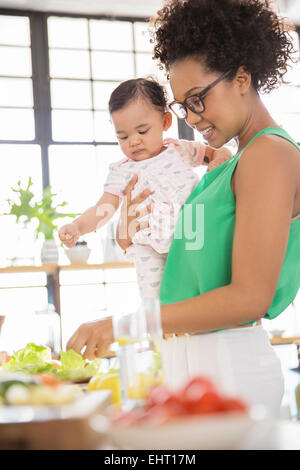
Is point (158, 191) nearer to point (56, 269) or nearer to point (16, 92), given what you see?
point (56, 269)

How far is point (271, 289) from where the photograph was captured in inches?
40.0

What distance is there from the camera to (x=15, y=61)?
4867 millimetres

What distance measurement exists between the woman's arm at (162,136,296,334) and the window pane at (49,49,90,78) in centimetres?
421

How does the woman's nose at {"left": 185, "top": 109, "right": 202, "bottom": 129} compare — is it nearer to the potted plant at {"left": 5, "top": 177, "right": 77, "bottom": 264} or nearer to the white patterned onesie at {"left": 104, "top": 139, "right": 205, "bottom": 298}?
the white patterned onesie at {"left": 104, "top": 139, "right": 205, "bottom": 298}

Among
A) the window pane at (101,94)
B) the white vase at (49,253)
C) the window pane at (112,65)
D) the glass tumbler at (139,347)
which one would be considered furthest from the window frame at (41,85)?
the glass tumbler at (139,347)

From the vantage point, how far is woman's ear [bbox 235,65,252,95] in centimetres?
125

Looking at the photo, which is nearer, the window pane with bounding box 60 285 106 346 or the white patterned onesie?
the white patterned onesie

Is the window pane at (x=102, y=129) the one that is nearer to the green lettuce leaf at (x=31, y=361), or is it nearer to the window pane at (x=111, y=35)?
the window pane at (x=111, y=35)

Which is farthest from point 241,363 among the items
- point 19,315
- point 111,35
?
point 111,35

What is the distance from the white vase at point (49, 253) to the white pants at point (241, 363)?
3.00 metres

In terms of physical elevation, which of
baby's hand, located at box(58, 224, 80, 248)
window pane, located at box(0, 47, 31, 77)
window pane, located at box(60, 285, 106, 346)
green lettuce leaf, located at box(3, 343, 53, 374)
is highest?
window pane, located at box(0, 47, 31, 77)

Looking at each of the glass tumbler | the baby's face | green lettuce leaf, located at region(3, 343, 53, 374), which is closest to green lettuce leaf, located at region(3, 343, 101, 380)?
green lettuce leaf, located at region(3, 343, 53, 374)

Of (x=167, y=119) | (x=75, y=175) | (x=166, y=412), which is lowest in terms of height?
(x=166, y=412)

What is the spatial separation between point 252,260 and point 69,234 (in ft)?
3.83
